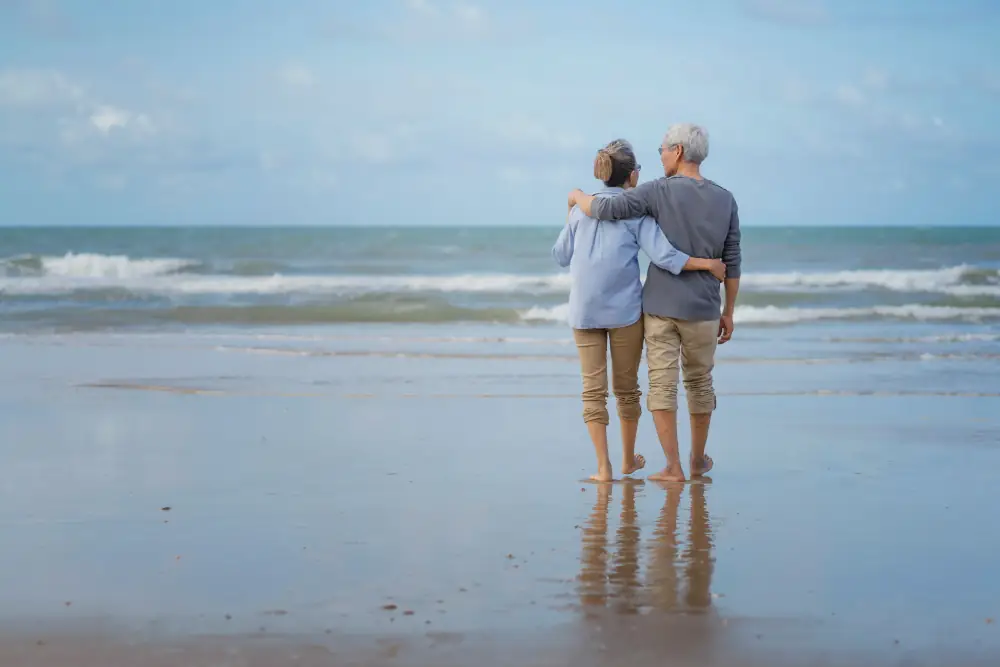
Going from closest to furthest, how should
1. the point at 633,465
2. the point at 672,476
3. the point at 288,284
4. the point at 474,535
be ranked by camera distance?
the point at 474,535 → the point at 672,476 → the point at 633,465 → the point at 288,284

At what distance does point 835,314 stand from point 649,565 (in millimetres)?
15024

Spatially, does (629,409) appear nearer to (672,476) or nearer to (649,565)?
(672,476)

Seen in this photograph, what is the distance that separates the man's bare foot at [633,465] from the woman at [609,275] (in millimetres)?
153

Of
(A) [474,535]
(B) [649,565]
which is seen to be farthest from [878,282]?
(B) [649,565]

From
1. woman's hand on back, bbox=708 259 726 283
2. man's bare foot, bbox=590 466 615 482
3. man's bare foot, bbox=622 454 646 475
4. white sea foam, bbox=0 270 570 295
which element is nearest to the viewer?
woman's hand on back, bbox=708 259 726 283

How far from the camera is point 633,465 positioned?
5.53 metres

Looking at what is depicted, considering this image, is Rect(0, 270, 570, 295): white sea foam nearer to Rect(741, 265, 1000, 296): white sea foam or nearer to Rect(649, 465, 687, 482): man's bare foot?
Rect(741, 265, 1000, 296): white sea foam

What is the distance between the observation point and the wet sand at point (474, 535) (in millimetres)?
3229

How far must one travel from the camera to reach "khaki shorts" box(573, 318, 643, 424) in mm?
5332

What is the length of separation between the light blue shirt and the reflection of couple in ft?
2.71

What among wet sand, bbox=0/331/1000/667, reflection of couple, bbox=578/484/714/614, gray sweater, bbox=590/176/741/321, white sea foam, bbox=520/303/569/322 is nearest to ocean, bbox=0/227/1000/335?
white sea foam, bbox=520/303/569/322

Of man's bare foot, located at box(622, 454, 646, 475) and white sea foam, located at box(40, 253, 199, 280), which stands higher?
white sea foam, located at box(40, 253, 199, 280)

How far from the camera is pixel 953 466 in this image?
586 centimetres

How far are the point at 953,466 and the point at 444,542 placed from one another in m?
2.88
